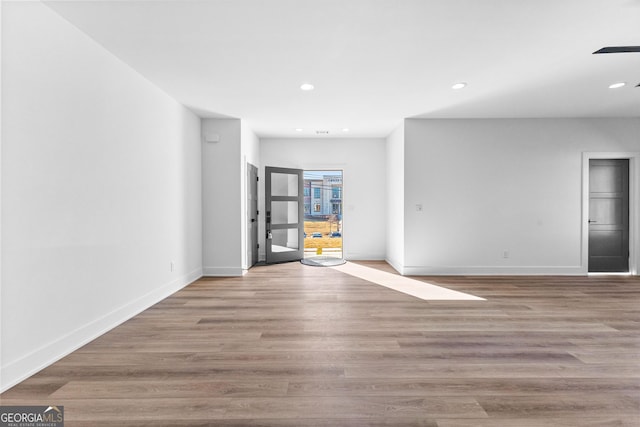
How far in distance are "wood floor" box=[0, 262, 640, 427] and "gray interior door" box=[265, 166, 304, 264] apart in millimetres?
2719

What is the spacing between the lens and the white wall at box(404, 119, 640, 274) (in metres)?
5.21

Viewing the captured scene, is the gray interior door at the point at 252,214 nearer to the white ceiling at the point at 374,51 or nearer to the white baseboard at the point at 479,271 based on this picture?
the white ceiling at the point at 374,51

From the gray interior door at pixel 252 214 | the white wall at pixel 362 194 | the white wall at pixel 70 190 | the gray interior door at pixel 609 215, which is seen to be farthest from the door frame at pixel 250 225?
the gray interior door at pixel 609 215

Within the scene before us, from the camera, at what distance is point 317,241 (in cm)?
944

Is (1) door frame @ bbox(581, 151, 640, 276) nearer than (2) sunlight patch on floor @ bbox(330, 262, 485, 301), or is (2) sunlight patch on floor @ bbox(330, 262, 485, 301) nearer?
(2) sunlight patch on floor @ bbox(330, 262, 485, 301)

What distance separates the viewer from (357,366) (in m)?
2.23

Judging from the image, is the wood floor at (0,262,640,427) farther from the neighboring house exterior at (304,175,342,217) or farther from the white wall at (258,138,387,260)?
the neighboring house exterior at (304,175,342,217)

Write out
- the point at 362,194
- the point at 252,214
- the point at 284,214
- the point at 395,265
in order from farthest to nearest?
the point at 362,194
the point at 284,214
the point at 252,214
the point at 395,265

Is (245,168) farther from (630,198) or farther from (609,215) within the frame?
(630,198)

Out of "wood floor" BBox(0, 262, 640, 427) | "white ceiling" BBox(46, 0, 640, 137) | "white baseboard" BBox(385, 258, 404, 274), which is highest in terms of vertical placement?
"white ceiling" BBox(46, 0, 640, 137)

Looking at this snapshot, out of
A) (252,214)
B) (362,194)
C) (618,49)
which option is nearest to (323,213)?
(362,194)

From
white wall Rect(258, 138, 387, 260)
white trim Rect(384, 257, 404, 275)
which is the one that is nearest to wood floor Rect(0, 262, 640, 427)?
white trim Rect(384, 257, 404, 275)

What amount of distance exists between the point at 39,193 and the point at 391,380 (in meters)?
2.76

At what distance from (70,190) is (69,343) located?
47.9 inches
